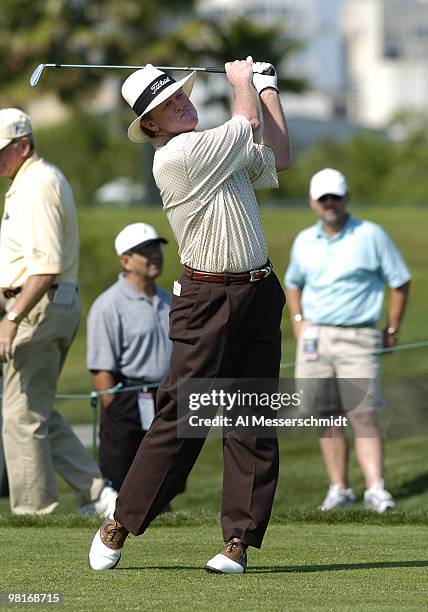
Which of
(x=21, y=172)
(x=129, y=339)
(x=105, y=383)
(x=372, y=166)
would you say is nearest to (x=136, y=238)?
(x=129, y=339)

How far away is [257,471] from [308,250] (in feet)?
14.0

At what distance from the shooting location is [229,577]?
551 cm

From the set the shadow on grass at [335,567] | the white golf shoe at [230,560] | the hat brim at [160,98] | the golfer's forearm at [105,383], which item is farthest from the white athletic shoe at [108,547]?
the golfer's forearm at [105,383]

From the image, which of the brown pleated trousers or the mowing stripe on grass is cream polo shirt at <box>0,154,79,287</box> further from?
the brown pleated trousers

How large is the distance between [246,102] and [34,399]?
9.50 ft

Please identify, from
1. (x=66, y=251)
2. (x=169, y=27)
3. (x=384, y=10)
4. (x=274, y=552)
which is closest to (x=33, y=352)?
(x=66, y=251)

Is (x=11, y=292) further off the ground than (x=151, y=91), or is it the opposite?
(x=151, y=91)

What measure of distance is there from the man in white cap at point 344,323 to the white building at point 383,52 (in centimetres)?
14431

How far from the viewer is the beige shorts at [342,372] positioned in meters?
9.70

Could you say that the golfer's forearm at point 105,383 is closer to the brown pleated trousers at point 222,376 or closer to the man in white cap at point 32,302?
the man in white cap at point 32,302

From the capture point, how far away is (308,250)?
9.91 m

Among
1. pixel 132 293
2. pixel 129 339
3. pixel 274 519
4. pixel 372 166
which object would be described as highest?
pixel 132 293

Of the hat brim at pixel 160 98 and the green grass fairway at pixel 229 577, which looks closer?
the green grass fairway at pixel 229 577

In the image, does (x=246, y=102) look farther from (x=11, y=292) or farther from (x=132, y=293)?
(x=132, y=293)
